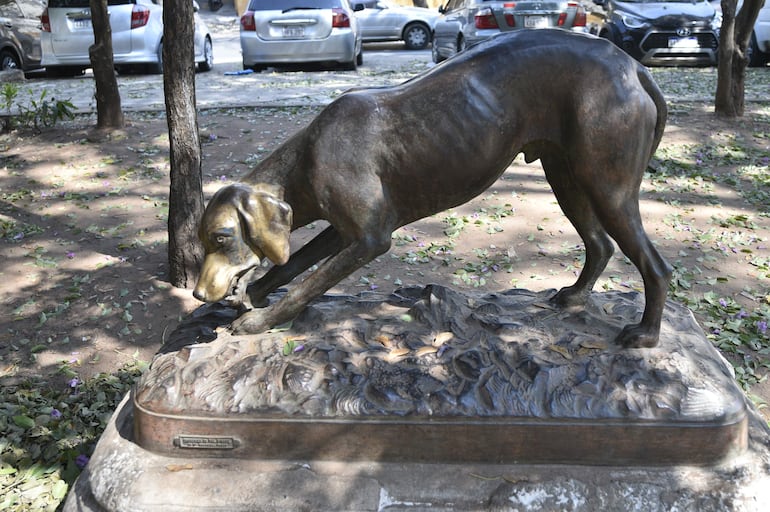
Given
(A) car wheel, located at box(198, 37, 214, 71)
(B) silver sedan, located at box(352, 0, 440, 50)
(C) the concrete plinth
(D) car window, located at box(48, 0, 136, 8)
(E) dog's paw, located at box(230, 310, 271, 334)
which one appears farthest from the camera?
(B) silver sedan, located at box(352, 0, 440, 50)

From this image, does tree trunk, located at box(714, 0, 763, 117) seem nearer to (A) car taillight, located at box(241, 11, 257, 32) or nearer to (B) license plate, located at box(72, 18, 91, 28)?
(A) car taillight, located at box(241, 11, 257, 32)

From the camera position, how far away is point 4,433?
3.80 meters

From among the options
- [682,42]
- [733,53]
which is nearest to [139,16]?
[733,53]

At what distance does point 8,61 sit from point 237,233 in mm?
14434

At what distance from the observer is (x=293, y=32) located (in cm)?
1330

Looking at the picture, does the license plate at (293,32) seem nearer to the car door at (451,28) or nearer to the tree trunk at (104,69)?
the car door at (451,28)

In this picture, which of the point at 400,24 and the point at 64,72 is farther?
the point at 400,24

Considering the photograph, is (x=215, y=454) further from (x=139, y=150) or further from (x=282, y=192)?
(x=139, y=150)

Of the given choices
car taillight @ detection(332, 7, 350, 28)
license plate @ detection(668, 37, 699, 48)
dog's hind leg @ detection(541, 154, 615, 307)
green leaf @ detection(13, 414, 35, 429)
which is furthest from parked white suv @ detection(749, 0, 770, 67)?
green leaf @ detection(13, 414, 35, 429)

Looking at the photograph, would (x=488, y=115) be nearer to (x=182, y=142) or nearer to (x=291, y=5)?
(x=182, y=142)

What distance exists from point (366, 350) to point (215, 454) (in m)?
0.74

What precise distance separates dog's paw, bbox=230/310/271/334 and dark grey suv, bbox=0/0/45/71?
554 inches

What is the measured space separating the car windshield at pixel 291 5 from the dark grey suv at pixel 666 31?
17.0 ft

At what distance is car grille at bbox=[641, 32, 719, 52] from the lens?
1316cm
